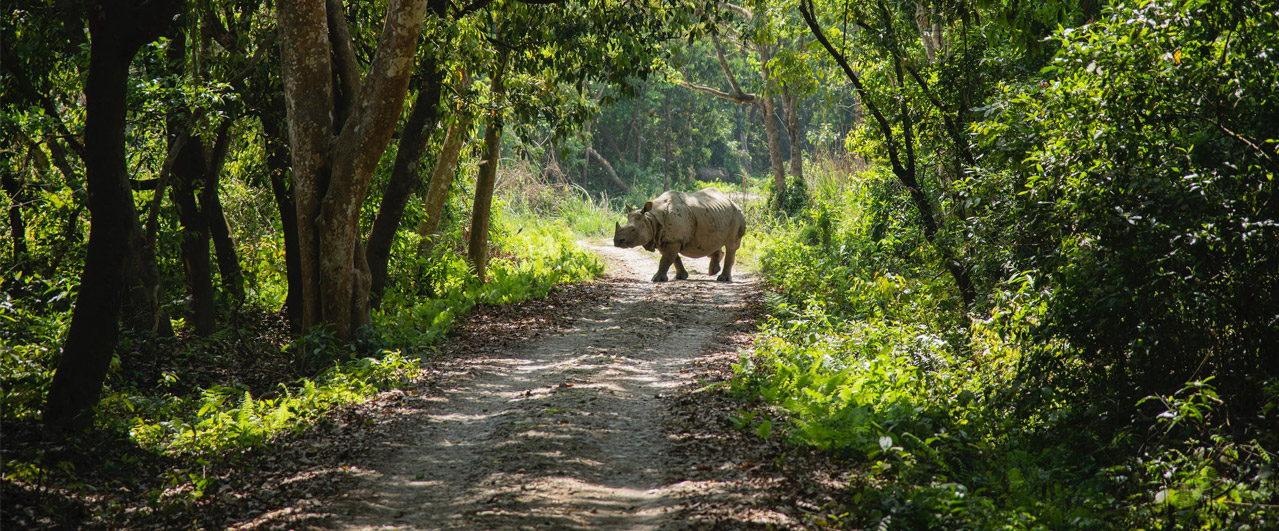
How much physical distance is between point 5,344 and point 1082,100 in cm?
888

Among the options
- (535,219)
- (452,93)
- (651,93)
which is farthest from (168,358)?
(651,93)

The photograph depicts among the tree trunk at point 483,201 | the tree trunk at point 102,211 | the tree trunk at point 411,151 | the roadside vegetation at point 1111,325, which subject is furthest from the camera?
the tree trunk at point 483,201

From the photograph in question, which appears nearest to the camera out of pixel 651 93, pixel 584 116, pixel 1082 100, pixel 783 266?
pixel 1082 100

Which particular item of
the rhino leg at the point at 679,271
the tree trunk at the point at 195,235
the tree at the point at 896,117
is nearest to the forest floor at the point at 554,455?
the tree at the point at 896,117

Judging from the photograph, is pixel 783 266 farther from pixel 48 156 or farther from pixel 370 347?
pixel 48 156

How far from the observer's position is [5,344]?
767 cm

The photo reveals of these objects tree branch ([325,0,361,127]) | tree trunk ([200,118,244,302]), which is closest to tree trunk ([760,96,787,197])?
tree trunk ([200,118,244,302])

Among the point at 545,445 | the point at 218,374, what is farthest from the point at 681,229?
the point at 545,445

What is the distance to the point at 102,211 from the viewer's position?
7.02 m

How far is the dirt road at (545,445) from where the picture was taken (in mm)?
5902

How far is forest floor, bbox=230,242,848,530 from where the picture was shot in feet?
19.1

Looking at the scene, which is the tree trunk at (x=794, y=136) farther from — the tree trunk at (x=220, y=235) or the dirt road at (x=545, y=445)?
the tree trunk at (x=220, y=235)

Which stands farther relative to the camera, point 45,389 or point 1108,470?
point 45,389

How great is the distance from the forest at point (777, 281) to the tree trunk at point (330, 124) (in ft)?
0.11
